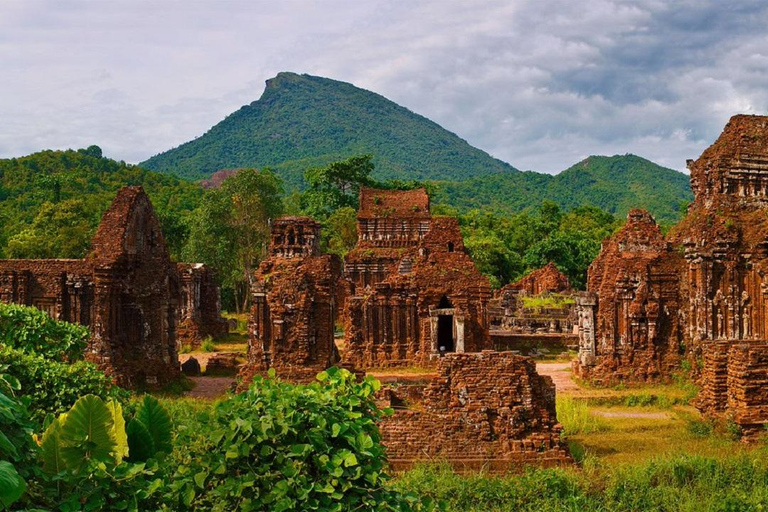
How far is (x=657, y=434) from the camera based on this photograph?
15.0m

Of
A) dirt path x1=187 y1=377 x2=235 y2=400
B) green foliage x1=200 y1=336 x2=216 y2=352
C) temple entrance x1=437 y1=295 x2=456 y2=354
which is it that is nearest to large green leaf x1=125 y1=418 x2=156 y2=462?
dirt path x1=187 y1=377 x2=235 y2=400

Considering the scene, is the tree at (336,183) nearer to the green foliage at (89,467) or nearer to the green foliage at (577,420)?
the green foliage at (577,420)

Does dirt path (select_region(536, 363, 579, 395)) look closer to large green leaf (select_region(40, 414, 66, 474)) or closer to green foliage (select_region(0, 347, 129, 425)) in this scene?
green foliage (select_region(0, 347, 129, 425))

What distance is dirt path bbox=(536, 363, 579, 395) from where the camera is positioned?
67.5 ft

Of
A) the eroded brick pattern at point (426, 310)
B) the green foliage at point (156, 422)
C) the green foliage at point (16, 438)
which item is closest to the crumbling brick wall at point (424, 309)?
the eroded brick pattern at point (426, 310)

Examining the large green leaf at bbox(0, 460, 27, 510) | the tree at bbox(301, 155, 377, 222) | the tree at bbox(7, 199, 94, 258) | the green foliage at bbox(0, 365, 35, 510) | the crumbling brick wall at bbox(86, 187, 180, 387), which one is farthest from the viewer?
the tree at bbox(301, 155, 377, 222)

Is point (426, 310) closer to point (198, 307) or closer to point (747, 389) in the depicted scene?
point (747, 389)

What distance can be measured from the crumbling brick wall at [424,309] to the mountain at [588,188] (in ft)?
291

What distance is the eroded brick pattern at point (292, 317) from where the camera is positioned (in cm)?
1819

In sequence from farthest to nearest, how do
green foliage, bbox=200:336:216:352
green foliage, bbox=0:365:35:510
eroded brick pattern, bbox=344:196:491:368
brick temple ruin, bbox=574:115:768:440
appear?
1. green foliage, bbox=200:336:216:352
2. eroded brick pattern, bbox=344:196:491:368
3. brick temple ruin, bbox=574:115:768:440
4. green foliage, bbox=0:365:35:510

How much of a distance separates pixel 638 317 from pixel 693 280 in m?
1.88

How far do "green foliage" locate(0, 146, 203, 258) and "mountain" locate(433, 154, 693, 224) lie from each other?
5227 cm

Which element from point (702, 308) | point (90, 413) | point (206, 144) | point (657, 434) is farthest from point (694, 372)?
point (206, 144)

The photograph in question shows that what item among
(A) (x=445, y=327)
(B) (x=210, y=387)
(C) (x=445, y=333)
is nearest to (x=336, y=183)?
(C) (x=445, y=333)
